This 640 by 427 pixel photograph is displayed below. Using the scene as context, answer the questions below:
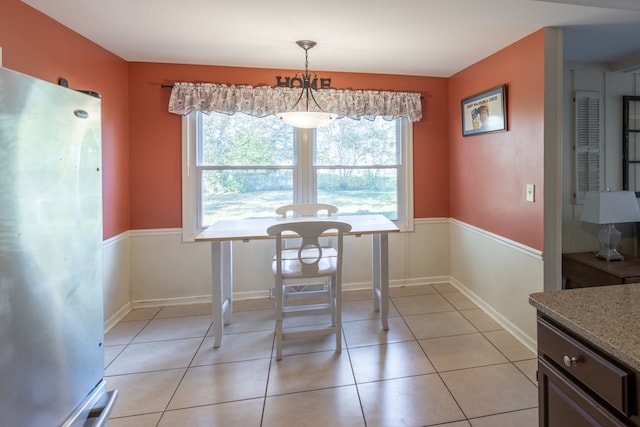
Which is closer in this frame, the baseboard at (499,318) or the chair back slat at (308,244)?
the chair back slat at (308,244)

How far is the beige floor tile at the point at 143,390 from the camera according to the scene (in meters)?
1.75

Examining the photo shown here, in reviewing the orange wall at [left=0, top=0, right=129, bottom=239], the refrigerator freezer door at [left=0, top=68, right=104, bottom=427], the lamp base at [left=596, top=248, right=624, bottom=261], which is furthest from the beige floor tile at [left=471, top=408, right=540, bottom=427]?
the orange wall at [left=0, top=0, right=129, bottom=239]

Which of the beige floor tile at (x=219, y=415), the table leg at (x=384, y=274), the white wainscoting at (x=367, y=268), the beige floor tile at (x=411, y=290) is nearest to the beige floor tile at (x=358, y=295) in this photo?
the white wainscoting at (x=367, y=268)

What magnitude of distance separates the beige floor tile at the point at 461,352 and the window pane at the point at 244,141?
2.05m

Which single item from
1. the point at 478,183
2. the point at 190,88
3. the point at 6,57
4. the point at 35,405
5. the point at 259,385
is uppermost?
the point at 190,88

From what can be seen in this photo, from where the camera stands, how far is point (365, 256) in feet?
11.2

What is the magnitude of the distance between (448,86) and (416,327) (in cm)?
240

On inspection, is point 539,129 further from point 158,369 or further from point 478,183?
point 158,369

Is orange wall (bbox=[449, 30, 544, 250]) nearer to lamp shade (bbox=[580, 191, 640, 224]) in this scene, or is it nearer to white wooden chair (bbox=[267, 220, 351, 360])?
lamp shade (bbox=[580, 191, 640, 224])

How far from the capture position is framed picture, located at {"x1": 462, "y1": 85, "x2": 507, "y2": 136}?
2.53m

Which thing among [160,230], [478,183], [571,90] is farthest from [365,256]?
[571,90]

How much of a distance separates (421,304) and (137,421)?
231 centimetres

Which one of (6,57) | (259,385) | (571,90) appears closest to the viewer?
(6,57)

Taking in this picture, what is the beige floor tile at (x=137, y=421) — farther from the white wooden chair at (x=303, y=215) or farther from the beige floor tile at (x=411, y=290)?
the beige floor tile at (x=411, y=290)
